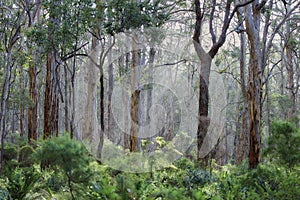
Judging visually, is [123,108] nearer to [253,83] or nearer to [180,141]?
[180,141]

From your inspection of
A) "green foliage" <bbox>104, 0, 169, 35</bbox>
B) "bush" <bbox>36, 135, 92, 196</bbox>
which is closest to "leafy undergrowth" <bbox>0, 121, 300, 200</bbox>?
"bush" <bbox>36, 135, 92, 196</bbox>

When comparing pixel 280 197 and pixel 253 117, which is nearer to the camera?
pixel 280 197

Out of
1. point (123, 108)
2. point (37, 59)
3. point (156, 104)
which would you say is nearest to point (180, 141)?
point (123, 108)

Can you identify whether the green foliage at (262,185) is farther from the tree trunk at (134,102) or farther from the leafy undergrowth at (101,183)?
the tree trunk at (134,102)

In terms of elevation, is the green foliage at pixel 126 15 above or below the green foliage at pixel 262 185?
above

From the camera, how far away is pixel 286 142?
19.2ft

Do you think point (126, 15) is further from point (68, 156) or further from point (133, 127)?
point (133, 127)

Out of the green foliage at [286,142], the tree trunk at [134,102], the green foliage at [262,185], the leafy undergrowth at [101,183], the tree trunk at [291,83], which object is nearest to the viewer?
the leafy undergrowth at [101,183]

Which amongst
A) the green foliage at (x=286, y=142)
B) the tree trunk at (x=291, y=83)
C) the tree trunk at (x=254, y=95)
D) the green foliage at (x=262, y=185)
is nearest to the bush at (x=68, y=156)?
the green foliage at (x=262, y=185)

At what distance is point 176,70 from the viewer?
23.6 m

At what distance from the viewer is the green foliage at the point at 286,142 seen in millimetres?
5812

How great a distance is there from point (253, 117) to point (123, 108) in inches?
555

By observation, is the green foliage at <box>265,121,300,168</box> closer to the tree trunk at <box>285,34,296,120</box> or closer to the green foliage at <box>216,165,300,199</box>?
the green foliage at <box>216,165,300,199</box>

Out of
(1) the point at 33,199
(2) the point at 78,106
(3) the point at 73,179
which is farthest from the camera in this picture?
(2) the point at 78,106
